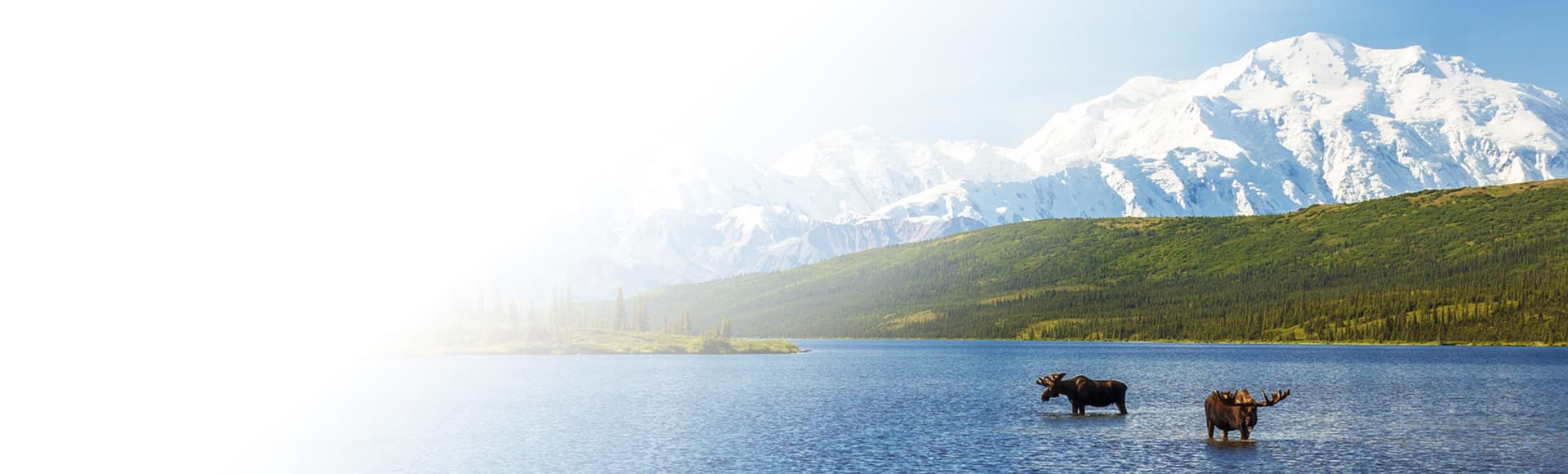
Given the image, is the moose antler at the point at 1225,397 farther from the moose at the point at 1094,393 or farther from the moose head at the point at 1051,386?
the moose head at the point at 1051,386

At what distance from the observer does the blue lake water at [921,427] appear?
66312mm

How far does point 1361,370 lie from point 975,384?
6406cm

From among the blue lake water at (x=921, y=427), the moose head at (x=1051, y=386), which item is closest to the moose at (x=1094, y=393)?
the moose head at (x=1051, y=386)

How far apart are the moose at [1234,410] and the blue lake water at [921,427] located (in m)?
1.21

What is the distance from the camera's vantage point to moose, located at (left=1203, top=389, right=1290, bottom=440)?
71812mm

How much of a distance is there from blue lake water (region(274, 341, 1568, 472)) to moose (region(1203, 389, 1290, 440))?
121 cm

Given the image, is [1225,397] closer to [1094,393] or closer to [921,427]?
[1094,393]

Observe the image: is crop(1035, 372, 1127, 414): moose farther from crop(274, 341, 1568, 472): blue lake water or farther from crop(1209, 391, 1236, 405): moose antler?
crop(1209, 391, 1236, 405): moose antler

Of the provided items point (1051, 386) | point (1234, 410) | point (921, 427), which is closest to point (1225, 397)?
point (1234, 410)

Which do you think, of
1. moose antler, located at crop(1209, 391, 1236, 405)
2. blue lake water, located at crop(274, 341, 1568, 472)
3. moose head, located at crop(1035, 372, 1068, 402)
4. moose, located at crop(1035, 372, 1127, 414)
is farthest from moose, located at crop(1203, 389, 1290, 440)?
moose head, located at crop(1035, 372, 1068, 402)

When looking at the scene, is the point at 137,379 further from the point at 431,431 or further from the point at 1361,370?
the point at 1361,370

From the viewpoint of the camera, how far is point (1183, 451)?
68.1 metres

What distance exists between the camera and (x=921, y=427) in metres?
85.5

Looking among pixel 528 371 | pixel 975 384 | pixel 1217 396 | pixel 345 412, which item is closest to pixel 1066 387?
pixel 1217 396
